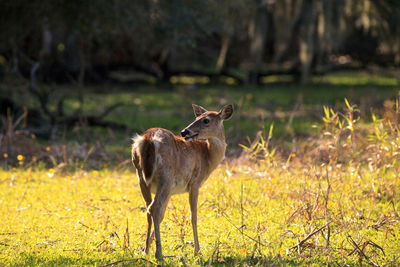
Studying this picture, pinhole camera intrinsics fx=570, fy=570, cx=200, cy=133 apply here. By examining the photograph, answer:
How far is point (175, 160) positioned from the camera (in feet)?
16.2

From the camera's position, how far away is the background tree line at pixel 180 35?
11.9 m

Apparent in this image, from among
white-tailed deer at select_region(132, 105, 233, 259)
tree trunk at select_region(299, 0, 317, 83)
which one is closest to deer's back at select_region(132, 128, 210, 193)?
white-tailed deer at select_region(132, 105, 233, 259)

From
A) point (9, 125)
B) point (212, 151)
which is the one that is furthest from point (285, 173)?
point (9, 125)

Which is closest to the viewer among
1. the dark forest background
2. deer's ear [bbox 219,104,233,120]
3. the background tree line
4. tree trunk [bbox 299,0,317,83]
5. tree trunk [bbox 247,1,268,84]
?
deer's ear [bbox 219,104,233,120]

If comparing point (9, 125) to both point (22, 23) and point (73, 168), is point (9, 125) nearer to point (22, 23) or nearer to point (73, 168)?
point (73, 168)

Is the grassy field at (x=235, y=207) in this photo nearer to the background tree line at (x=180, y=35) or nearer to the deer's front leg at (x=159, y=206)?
the deer's front leg at (x=159, y=206)

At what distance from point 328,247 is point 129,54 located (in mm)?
19182

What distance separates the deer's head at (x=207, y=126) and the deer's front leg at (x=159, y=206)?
24.1 inches

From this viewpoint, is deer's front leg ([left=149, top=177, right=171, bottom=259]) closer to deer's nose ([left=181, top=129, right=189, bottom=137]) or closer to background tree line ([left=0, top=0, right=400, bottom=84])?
deer's nose ([left=181, top=129, right=189, bottom=137])

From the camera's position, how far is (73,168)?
9.09 meters

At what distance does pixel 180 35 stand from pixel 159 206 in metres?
7.52

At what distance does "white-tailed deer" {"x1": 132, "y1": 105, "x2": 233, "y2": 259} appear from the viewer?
4.71 meters

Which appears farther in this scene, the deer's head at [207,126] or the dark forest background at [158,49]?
the dark forest background at [158,49]

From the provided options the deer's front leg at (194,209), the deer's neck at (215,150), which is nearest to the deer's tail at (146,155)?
the deer's front leg at (194,209)
